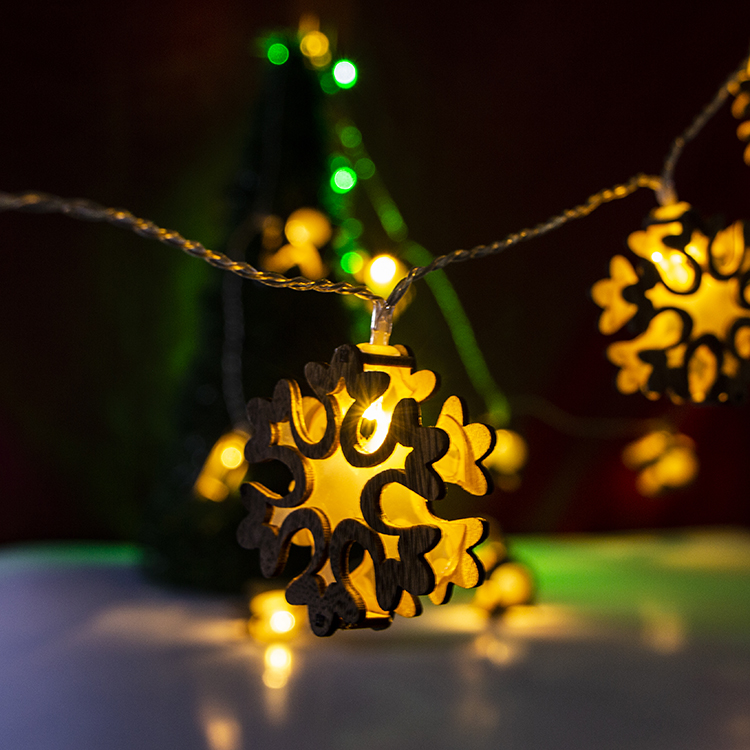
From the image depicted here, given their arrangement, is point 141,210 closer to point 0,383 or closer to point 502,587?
point 0,383

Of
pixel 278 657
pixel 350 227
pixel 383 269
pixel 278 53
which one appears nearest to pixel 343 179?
pixel 350 227

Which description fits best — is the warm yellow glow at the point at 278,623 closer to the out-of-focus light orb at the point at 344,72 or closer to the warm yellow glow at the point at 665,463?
the warm yellow glow at the point at 665,463

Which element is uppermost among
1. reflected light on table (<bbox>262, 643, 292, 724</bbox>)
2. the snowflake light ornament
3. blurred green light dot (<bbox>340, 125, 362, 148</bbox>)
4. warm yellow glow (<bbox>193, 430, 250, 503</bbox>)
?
blurred green light dot (<bbox>340, 125, 362, 148</bbox>)

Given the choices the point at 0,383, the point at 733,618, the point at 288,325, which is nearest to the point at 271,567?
the point at 288,325

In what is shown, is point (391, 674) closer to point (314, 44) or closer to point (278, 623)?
point (278, 623)

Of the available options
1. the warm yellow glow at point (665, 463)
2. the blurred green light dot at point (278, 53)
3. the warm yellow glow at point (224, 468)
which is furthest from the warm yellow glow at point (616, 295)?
the blurred green light dot at point (278, 53)

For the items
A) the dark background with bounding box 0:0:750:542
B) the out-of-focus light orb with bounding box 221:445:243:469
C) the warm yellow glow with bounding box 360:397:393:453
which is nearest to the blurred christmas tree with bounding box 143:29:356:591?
the out-of-focus light orb with bounding box 221:445:243:469

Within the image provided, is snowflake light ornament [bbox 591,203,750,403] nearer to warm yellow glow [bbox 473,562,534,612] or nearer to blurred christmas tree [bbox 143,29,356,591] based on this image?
warm yellow glow [bbox 473,562,534,612]
